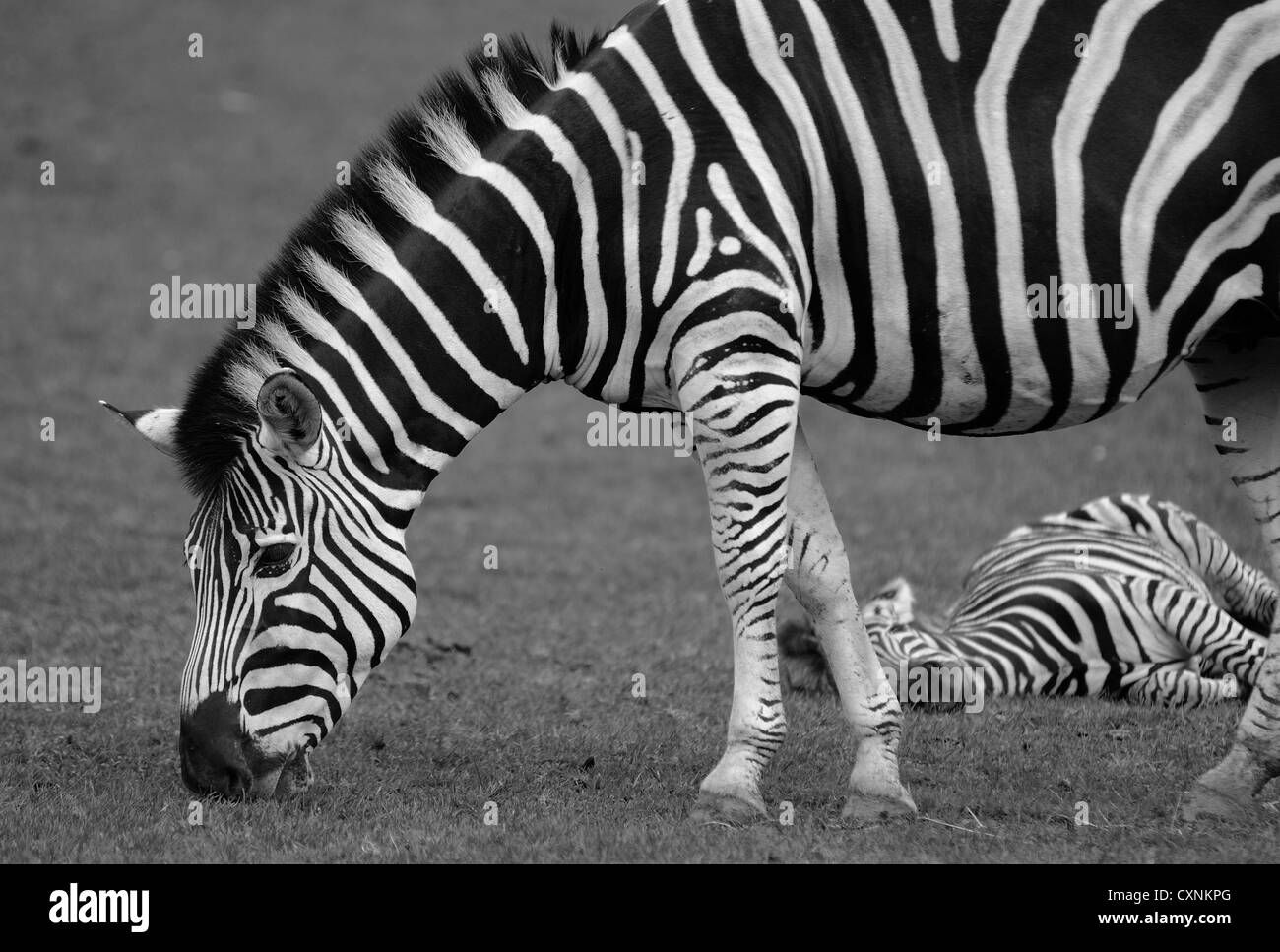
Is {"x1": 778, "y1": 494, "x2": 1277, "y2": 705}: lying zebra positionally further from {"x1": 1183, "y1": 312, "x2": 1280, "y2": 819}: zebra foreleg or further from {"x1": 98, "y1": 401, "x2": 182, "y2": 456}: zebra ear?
{"x1": 98, "y1": 401, "x2": 182, "y2": 456}: zebra ear

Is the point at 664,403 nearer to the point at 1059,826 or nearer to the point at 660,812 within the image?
the point at 660,812

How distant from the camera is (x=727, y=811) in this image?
21.6 ft

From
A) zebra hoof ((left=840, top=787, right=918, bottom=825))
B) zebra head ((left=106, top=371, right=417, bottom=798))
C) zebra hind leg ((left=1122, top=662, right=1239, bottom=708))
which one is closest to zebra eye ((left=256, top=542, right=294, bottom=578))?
zebra head ((left=106, top=371, right=417, bottom=798))

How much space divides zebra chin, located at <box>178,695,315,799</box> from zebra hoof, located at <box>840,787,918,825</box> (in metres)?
2.39

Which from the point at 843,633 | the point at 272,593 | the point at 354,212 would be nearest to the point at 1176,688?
the point at 843,633

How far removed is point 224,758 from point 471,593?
625cm

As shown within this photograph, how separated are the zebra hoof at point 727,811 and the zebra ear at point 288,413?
2.30 m

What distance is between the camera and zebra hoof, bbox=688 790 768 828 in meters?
6.55

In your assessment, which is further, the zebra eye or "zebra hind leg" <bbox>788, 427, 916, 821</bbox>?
"zebra hind leg" <bbox>788, 427, 916, 821</bbox>

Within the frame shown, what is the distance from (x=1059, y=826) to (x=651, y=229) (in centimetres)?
313

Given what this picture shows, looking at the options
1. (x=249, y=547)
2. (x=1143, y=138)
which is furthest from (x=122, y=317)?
(x=1143, y=138)

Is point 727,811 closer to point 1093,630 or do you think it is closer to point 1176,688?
point 1176,688

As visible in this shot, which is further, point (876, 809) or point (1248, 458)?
point (1248, 458)
